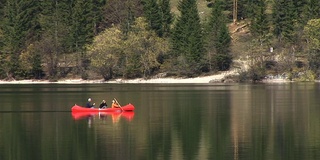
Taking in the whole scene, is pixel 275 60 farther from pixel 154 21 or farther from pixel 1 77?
pixel 1 77

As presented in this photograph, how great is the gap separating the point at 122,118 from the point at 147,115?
3.31 m

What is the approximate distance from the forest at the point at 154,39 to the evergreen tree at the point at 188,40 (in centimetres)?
20

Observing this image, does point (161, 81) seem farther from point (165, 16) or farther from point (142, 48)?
point (165, 16)

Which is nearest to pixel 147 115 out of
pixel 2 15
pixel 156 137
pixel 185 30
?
pixel 156 137

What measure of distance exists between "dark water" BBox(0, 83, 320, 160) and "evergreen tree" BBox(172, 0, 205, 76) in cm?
6413

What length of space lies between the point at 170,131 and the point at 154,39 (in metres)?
108

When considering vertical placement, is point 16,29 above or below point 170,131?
above

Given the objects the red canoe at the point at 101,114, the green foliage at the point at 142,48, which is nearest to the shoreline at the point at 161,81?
the green foliage at the point at 142,48

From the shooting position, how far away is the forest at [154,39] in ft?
529

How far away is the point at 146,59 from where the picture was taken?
551 ft

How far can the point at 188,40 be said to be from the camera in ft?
543

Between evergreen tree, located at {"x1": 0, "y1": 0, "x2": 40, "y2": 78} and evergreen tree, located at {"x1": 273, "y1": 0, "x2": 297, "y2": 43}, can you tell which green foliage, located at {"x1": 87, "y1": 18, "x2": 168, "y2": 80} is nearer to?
evergreen tree, located at {"x1": 0, "y1": 0, "x2": 40, "y2": 78}

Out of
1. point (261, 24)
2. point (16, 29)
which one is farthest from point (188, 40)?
point (16, 29)

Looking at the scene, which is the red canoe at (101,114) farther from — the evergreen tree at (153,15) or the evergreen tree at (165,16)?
the evergreen tree at (165,16)
